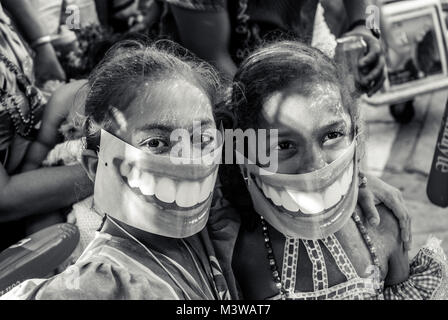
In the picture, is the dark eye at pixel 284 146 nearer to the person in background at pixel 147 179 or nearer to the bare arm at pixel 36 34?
the person in background at pixel 147 179

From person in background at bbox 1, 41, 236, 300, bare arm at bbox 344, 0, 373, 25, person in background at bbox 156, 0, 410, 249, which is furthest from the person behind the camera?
bare arm at bbox 344, 0, 373, 25

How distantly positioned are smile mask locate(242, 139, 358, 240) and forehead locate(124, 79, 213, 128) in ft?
0.95

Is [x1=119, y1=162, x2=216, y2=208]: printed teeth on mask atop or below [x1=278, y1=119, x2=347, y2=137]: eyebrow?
below

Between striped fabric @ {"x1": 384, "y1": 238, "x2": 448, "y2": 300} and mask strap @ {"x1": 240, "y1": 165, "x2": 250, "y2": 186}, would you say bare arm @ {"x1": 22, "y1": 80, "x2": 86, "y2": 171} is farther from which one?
striped fabric @ {"x1": 384, "y1": 238, "x2": 448, "y2": 300}

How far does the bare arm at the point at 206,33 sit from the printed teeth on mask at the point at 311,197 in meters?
0.73

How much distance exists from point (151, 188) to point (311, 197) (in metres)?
0.47

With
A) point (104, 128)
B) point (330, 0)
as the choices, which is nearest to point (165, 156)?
point (104, 128)

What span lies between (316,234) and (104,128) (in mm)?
Result: 696

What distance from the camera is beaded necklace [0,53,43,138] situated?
6.94ft

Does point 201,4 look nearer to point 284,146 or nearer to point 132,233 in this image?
point 284,146

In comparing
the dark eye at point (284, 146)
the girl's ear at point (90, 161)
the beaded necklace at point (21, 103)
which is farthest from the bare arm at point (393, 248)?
the beaded necklace at point (21, 103)

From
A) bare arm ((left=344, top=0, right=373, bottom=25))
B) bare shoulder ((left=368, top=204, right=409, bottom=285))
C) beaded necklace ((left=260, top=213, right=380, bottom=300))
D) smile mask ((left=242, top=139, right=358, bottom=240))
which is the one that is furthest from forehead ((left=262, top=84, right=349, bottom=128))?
bare arm ((left=344, top=0, right=373, bottom=25))

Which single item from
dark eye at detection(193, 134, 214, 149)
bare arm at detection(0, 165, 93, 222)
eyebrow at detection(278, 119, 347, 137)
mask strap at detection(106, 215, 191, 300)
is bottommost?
bare arm at detection(0, 165, 93, 222)

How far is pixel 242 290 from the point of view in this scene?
6.32 feet
